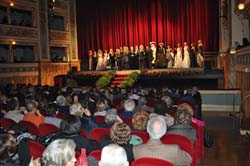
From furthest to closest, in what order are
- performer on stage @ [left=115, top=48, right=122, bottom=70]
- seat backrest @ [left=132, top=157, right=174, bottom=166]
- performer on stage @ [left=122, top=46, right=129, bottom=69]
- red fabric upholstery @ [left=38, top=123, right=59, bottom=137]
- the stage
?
performer on stage @ [left=115, top=48, right=122, bottom=70]
performer on stage @ [left=122, top=46, right=129, bottom=69]
the stage
red fabric upholstery @ [left=38, top=123, right=59, bottom=137]
seat backrest @ [left=132, top=157, right=174, bottom=166]

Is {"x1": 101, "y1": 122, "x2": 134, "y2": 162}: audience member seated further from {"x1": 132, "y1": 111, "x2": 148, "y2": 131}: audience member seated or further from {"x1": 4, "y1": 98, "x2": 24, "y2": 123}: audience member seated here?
{"x1": 4, "y1": 98, "x2": 24, "y2": 123}: audience member seated

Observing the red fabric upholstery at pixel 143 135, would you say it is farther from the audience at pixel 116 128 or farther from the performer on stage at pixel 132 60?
the performer on stage at pixel 132 60

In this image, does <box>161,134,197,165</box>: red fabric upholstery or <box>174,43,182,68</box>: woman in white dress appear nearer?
<box>161,134,197,165</box>: red fabric upholstery

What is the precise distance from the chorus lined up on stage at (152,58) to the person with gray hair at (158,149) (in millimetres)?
13698

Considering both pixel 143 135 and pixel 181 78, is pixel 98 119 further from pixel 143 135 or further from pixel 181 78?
pixel 181 78

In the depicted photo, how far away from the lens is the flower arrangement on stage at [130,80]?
15296mm

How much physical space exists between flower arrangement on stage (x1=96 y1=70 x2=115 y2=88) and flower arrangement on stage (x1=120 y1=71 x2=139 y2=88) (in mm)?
821

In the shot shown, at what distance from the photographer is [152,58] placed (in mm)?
17938

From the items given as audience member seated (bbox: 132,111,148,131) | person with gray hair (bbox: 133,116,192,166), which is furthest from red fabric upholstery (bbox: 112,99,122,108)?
person with gray hair (bbox: 133,116,192,166)

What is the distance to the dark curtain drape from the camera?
18844 mm

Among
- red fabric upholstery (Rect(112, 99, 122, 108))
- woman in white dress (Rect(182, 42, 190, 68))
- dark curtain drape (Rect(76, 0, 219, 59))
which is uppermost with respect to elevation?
dark curtain drape (Rect(76, 0, 219, 59))

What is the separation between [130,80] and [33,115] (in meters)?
10.1

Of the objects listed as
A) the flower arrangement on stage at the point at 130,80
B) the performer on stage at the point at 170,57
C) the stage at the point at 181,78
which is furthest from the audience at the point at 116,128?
the performer on stage at the point at 170,57

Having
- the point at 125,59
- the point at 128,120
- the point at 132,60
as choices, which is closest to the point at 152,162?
the point at 128,120
